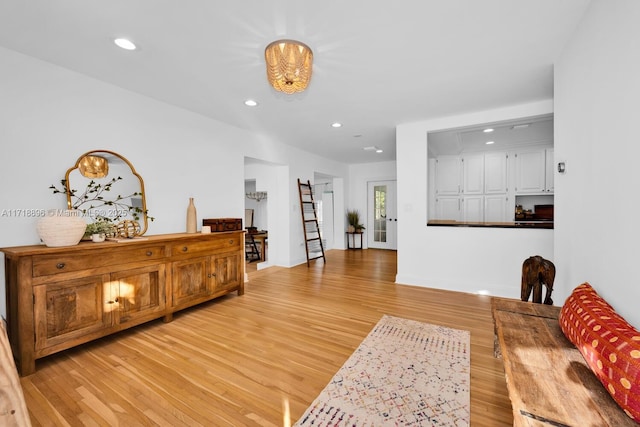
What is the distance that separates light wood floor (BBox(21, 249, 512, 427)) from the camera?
5.32ft

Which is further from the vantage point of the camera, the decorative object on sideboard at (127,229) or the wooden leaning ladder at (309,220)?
the wooden leaning ladder at (309,220)

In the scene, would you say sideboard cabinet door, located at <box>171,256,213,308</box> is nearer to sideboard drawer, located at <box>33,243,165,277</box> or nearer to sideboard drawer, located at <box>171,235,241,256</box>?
sideboard drawer, located at <box>171,235,241,256</box>

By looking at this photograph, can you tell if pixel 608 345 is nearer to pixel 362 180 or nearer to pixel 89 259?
pixel 89 259

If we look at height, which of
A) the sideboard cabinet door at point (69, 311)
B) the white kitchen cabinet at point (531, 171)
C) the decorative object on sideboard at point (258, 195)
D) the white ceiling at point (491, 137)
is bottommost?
the sideboard cabinet door at point (69, 311)

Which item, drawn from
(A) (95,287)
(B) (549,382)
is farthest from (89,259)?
(B) (549,382)

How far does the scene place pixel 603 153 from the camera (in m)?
1.60

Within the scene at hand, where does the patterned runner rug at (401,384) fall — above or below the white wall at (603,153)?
below

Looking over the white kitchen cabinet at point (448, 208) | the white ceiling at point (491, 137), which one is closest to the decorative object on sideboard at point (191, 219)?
the white ceiling at point (491, 137)

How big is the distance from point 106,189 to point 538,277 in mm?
4069

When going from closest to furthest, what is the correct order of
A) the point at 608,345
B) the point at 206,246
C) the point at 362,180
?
the point at 608,345 → the point at 206,246 → the point at 362,180

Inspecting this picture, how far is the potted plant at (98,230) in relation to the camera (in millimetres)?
2495

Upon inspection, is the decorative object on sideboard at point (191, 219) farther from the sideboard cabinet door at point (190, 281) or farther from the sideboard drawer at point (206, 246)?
the sideboard cabinet door at point (190, 281)

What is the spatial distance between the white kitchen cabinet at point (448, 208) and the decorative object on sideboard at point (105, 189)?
18.5 ft

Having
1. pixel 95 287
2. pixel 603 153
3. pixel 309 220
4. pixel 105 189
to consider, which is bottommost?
pixel 95 287
